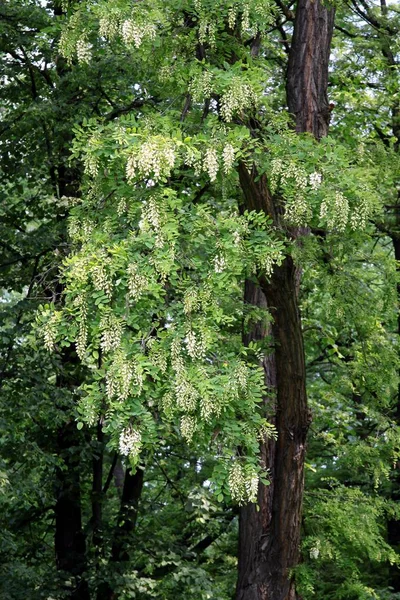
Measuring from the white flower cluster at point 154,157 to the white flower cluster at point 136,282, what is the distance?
0.49 meters

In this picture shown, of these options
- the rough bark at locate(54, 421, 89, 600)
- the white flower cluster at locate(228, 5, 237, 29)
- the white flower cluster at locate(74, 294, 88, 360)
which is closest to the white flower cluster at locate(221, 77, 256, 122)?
the white flower cluster at locate(228, 5, 237, 29)

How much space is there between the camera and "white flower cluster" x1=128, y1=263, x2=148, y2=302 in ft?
15.9

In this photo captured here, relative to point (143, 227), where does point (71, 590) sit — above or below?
below

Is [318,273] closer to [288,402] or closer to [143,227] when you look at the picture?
[288,402]

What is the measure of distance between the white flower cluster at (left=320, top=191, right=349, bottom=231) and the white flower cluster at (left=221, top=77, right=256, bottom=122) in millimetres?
713

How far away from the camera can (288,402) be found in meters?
6.70

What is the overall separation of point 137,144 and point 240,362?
4.26 ft

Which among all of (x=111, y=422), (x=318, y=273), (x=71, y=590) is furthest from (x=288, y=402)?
(x=71, y=590)

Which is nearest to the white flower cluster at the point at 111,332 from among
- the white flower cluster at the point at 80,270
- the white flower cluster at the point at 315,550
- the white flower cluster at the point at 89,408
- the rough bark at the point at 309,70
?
the white flower cluster at the point at 80,270

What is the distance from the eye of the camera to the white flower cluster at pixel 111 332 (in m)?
4.87

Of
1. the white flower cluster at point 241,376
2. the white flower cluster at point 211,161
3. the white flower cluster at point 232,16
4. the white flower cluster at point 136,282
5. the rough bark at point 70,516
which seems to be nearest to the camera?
the white flower cluster at point 136,282

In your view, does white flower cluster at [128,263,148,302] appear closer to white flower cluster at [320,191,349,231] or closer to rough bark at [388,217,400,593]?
white flower cluster at [320,191,349,231]

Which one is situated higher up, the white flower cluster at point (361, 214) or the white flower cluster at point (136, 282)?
the white flower cluster at point (361, 214)

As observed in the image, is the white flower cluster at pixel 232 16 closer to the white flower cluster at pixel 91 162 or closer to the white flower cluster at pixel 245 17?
the white flower cluster at pixel 245 17
